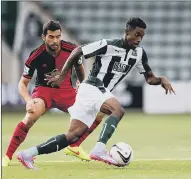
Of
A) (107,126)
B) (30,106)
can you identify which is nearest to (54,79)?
(30,106)

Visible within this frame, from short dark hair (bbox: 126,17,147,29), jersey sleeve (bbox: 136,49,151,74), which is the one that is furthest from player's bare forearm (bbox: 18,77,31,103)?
short dark hair (bbox: 126,17,147,29)

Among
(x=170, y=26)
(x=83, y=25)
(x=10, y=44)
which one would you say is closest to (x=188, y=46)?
(x=170, y=26)

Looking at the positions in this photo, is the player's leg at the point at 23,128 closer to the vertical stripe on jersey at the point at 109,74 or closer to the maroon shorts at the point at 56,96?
the maroon shorts at the point at 56,96

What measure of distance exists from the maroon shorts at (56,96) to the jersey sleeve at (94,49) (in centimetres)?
94

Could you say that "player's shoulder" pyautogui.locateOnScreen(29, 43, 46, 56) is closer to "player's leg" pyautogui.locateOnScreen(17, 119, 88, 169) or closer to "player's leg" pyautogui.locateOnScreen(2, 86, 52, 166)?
"player's leg" pyautogui.locateOnScreen(2, 86, 52, 166)

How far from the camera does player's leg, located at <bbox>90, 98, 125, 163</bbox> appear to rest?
7.27 m

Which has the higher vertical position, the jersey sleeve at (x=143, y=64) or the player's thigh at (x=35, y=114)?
the jersey sleeve at (x=143, y=64)

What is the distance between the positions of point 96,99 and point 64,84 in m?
1.14

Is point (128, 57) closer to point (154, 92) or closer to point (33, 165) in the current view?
point (33, 165)

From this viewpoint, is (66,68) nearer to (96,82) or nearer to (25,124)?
(96,82)

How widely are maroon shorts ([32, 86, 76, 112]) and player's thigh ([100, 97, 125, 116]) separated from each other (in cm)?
102

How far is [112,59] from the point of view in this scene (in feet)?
25.3

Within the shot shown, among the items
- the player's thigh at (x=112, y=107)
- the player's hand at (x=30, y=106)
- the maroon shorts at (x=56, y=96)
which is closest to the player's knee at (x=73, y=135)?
the player's thigh at (x=112, y=107)

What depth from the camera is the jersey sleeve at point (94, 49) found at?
756 centimetres
